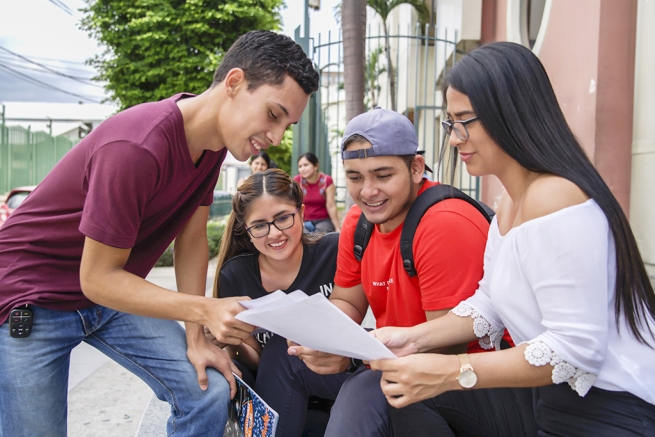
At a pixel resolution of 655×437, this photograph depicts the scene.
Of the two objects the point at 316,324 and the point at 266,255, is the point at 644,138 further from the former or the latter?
the point at 316,324

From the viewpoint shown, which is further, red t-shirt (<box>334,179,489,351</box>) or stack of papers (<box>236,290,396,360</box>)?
red t-shirt (<box>334,179,489,351</box>)

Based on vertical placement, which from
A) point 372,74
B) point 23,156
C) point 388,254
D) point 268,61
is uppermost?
point 372,74

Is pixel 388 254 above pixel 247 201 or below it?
below

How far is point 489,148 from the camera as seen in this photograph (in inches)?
65.4

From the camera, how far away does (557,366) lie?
1464mm

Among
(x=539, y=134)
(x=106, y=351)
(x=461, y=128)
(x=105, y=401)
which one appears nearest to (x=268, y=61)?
(x=461, y=128)

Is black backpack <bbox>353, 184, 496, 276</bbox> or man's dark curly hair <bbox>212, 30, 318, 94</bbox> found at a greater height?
man's dark curly hair <bbox>212, 30, 318, 94</bbox>

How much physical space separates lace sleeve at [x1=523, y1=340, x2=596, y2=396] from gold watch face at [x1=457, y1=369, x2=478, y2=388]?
147mm

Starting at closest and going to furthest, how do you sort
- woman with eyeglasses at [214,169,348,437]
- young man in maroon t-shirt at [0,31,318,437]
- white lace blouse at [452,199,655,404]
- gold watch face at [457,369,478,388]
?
1. white lace blouse at [452,199,655,404]
2. gold watch face at [457,369,478,388]
3. young man in maroon t-shirt at [0,31,318,437]
4. woman with eyeglasses at [214,169,348,437]

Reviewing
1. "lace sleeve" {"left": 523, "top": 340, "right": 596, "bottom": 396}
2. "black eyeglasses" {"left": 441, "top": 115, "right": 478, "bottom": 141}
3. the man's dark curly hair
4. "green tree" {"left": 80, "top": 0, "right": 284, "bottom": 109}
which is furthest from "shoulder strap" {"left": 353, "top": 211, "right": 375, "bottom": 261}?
"green tree" {"left": 80, "top": 0, "right": 284, "bottom": 109}

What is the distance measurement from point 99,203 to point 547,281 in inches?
51.3

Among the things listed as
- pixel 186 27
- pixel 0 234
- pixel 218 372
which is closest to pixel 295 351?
pixel 218 372

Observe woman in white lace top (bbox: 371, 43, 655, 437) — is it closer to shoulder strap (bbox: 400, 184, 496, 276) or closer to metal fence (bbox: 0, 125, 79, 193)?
shoulder strap (bbox: 400, 184, 496, 276)

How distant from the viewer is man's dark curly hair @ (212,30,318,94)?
6.49 ft
